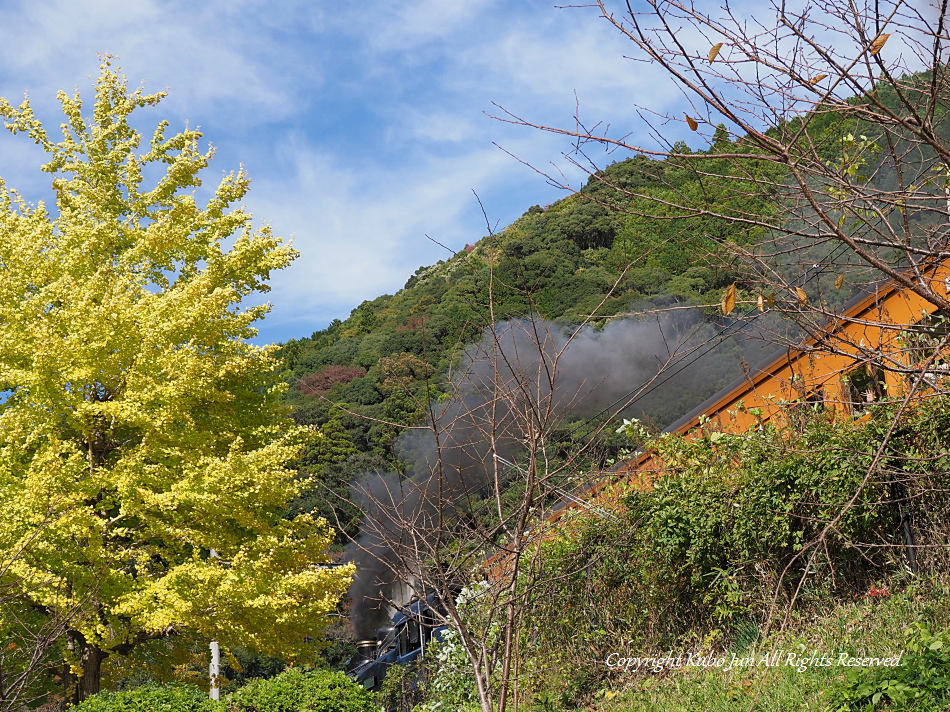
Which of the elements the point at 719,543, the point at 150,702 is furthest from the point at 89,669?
the point at 719,543

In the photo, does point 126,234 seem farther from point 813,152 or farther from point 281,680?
point 813,152

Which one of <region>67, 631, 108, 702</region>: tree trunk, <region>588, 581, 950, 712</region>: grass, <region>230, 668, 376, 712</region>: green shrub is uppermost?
<region>67, 631, 108, 702</region>: tree trunk

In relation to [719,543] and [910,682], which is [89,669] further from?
[910,682]

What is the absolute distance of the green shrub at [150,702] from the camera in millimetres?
6984

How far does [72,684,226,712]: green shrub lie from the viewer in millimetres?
6984

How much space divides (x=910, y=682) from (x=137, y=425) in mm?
8530

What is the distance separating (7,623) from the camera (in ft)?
27.9

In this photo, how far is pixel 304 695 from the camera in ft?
26.4

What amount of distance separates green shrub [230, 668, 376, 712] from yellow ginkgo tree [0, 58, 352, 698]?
992 mm

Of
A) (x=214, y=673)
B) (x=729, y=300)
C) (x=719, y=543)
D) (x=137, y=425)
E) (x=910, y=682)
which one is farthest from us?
(x=214, y=673)

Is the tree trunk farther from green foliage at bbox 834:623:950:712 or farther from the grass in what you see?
green foliage at bbox 834:623:950:712

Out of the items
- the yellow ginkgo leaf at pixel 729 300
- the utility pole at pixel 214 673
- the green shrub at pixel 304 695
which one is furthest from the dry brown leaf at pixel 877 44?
the utility pole at pixel 214 673

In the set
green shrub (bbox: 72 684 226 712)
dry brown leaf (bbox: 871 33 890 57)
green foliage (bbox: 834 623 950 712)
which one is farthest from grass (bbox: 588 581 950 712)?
green shrub (bbox: 72 684 226 712)

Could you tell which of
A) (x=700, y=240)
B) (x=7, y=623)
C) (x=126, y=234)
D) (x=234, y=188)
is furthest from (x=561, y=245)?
(x=700, y=240)
